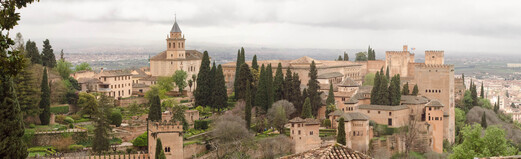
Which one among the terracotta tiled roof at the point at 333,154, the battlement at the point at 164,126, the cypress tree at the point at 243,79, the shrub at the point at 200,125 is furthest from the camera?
the cypress tree at the point at 243,79

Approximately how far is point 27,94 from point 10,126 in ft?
44.3

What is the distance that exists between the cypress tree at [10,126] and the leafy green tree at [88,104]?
15.4 metres

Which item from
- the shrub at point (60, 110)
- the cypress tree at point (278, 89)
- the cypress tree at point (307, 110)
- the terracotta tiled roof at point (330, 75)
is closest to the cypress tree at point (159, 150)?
the shrub at point (60, 110)

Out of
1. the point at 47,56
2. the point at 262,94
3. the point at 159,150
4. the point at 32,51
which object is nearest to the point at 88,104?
the point at 32,51

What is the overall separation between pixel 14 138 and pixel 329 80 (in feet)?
122

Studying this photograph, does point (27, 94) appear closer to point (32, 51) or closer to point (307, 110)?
point (32, 51)

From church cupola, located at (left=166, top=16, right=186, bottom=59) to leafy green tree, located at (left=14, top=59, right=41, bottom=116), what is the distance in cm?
1779

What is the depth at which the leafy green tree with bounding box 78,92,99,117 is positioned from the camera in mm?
34031

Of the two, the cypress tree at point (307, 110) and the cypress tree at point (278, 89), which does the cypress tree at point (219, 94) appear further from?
the cypress tree at point (307, 110)

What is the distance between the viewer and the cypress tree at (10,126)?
17406 millimetres

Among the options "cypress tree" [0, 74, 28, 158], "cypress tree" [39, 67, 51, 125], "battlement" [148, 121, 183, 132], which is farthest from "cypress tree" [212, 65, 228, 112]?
"cypress tree" [0, 74, 28, 158]

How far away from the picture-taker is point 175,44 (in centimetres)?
4838

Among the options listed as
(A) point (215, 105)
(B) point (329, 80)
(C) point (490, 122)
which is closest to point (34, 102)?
(A) point (215, 105)

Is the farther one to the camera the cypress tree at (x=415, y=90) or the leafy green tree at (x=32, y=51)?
the cypress tree at (x=415, y=90)
